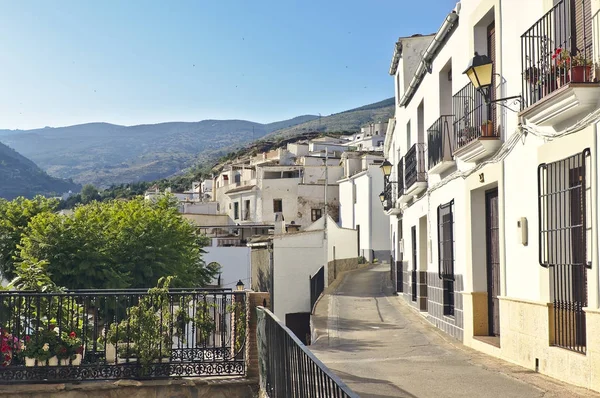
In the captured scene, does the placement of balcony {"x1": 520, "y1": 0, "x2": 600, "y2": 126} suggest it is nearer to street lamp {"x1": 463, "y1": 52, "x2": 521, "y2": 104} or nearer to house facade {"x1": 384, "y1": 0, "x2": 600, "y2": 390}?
house facade {"x1": 384, "y1": 0, "x2": 600, "y2": 390}

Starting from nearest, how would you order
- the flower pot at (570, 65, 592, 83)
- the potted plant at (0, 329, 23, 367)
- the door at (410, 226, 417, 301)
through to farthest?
the flower pot at (570, 65, 592, 83)
the potted plant at (0, 329, 23, 367)
the door at (410, 226, 417, 301)

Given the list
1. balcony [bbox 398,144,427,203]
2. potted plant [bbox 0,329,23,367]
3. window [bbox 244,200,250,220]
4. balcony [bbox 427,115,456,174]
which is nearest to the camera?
potted plant [bbox 0,329,23,367]

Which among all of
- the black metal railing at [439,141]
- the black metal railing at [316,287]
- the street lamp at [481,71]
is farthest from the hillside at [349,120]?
the street lamp at [481,71]

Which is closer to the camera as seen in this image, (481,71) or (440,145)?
(481,71)

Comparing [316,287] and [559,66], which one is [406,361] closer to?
[559,66]

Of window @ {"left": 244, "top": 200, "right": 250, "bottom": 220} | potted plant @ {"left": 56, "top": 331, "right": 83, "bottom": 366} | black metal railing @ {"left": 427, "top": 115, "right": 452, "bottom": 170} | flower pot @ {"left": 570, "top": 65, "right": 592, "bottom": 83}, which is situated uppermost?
window @ {"left": 244, "top": 200, "right": 250, "bottom": 220}

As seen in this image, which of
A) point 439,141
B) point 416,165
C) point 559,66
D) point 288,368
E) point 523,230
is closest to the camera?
point 288,368

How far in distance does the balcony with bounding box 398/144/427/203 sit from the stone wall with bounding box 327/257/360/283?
573 inches

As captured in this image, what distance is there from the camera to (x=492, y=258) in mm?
12453

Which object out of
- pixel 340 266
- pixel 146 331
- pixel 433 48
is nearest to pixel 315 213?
pixel 340 266

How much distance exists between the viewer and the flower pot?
296 inches

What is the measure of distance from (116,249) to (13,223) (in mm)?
6966

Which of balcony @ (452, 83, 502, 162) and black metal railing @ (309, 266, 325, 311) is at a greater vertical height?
balcony @ (452, 83, 502, 162)

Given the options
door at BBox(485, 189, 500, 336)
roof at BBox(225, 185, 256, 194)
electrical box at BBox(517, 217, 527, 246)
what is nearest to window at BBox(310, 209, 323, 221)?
roof at BBox(225, 185, 256, 194)
